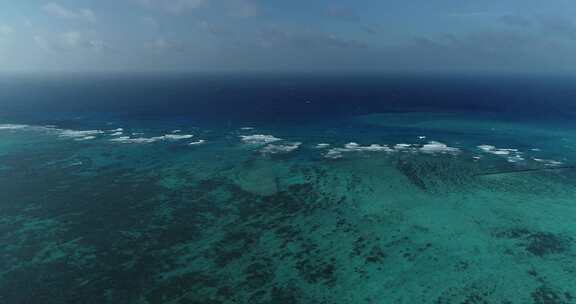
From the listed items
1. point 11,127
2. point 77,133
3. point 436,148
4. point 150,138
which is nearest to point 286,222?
point 436,148

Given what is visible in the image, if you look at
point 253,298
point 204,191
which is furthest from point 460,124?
point 253,298

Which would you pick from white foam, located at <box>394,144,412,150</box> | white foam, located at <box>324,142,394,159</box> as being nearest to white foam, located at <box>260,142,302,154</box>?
white foam, located at <box>324,142,394,159</box>

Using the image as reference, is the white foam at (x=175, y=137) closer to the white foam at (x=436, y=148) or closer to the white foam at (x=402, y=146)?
the white foam at (x=402, y=146)

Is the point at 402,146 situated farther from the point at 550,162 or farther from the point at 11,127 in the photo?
the point at 11,127

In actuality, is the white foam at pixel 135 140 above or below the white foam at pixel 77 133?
below

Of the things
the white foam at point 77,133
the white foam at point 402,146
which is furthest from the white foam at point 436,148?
the white foam at point 77,133

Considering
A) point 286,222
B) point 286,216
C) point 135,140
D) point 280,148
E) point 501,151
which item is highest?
point 501,151

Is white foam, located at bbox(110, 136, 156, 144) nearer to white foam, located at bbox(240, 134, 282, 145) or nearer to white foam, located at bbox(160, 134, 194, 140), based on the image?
white foam, located at bbox(160, 134, 194, 140)
